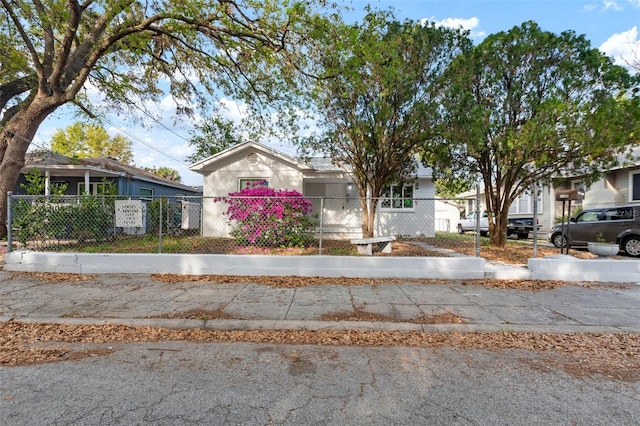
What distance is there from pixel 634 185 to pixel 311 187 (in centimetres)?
1567

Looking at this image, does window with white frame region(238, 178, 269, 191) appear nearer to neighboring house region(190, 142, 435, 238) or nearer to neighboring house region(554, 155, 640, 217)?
neighboring house region(190, 142, 435, 238)

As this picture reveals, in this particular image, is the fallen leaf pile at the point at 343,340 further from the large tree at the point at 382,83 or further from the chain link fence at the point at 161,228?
the large tree at the point at 382,83

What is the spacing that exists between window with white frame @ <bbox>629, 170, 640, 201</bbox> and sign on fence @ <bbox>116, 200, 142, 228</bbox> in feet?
68.9

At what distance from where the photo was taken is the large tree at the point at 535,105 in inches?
320

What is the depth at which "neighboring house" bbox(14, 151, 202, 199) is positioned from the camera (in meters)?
14.5

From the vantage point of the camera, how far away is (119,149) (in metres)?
44.0

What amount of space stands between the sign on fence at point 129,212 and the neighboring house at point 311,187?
496 cm

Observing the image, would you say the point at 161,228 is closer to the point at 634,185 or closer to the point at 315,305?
the point at 315,305

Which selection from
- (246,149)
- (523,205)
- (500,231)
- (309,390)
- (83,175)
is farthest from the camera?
(523,205)

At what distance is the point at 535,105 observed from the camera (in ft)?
29.8

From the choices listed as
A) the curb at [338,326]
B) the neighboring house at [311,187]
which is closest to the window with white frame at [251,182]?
the neighboring house at [311,187]

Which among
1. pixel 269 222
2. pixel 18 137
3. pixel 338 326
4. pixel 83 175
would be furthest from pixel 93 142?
pixel 338 326

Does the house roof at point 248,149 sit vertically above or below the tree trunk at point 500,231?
above

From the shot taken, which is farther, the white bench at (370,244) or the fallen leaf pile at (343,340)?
the white bench at (370,244)
